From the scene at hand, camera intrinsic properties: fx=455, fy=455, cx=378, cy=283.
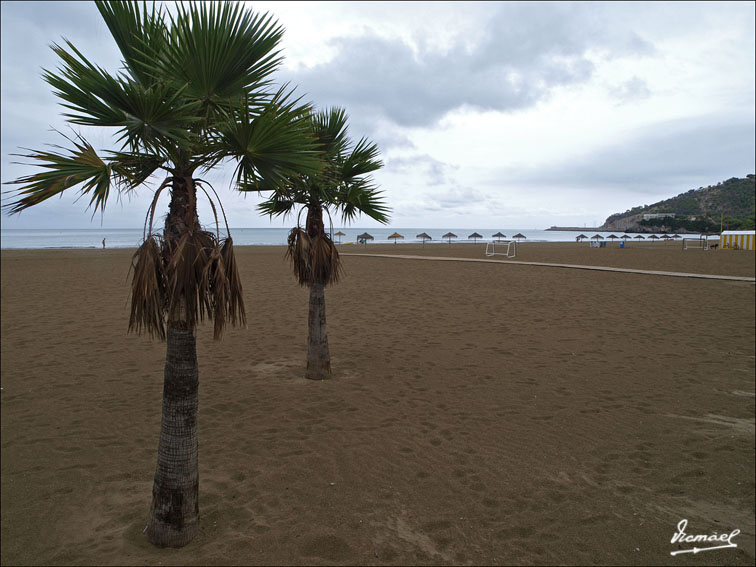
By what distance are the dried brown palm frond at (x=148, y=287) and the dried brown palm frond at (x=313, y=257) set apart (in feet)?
10.8

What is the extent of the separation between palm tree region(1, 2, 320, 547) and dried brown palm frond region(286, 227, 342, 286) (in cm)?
312

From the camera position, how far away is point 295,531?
3.48 metres

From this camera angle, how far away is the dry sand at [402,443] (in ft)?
11.3

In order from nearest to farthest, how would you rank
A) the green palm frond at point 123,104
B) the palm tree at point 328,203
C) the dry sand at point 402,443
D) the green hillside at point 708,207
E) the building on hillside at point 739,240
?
the green palm frond at point 123,104 < the dry sand at point 402,443 < the palm tree at point 328,203 < the building on hillside at point 739,240 < the green hillside at point 708,207

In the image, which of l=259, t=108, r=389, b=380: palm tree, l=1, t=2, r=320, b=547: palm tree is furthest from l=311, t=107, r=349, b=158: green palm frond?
l=1, t=2, r=320, b=547: palm tree

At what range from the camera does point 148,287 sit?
2883mm

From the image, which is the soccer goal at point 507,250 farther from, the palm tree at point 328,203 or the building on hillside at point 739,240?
the palm tree at point 328,203

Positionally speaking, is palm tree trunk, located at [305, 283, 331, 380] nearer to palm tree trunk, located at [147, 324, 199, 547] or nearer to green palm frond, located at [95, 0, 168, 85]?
palm tree trunk, located at [147, 324, 199, 547]

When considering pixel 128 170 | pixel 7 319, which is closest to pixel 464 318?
pixel 128 170

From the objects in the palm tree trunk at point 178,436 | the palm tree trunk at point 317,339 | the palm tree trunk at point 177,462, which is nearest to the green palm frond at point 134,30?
the palm tree trunk at point 178,436

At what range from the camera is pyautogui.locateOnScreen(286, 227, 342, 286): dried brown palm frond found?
625cm

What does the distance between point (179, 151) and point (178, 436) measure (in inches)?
77.8

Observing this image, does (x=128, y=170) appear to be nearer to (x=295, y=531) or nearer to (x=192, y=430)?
(x=192, y=430)

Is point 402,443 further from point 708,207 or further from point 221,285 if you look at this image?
point 708,207
